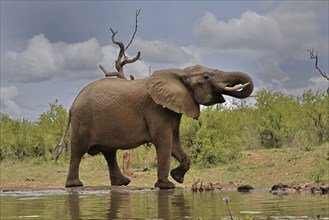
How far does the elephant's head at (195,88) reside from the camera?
42.7ft

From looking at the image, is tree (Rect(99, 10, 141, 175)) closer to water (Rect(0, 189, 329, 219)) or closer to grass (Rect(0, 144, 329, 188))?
grass (Rect(0, 144, 329, 188))

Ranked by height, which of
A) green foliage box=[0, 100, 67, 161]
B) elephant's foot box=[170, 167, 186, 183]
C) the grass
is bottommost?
elephant's foot box=[170, 167, 186, 183]

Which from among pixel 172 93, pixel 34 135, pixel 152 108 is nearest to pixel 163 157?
pixel 152 108

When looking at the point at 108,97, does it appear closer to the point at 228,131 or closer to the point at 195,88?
the point at 195,88

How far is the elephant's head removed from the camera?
13.0m

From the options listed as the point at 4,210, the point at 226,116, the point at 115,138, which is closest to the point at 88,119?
the point at 115,138

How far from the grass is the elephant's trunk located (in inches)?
193

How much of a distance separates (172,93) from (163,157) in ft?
4.43

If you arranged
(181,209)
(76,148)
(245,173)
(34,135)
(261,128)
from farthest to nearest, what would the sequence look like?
1. (34,135)
2. (261,128)
3. (245,173)
4. (76,148)
5. (181,209)

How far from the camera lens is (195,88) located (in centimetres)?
1340

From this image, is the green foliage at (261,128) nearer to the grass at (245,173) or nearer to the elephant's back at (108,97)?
the grass at (245,173)

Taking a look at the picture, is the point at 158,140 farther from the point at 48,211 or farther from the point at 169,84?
the point at 48,211

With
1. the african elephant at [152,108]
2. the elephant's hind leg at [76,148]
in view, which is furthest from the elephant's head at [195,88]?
the elephant's hind leg at [76,148]

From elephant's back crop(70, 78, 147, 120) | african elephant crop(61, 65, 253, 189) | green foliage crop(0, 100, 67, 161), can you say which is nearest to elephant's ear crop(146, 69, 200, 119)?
african elephant crop(61, 65, 253, 189)
